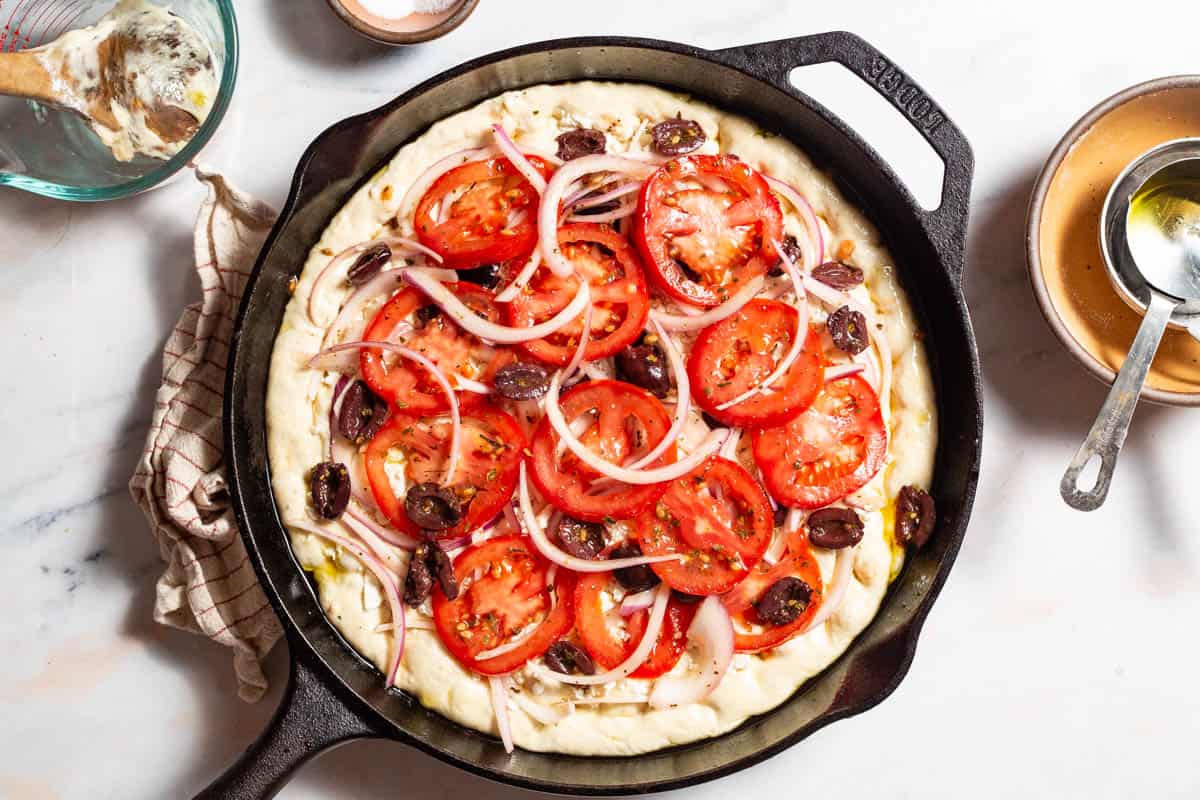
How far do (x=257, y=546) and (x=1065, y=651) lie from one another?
2635 mm

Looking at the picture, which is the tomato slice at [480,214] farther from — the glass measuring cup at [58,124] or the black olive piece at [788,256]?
the glass measuring cup at [58,124]

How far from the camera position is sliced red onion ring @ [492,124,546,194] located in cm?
292

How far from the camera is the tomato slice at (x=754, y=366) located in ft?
9.43

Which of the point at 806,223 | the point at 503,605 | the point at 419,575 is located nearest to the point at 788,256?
the point at 806,223

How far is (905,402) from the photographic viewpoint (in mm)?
3115

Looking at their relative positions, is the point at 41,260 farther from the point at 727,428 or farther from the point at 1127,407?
the point at 1127,407

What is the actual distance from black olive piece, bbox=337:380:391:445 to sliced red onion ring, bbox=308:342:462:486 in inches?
4.7

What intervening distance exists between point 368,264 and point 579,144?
709 millimetres

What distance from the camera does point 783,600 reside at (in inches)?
115

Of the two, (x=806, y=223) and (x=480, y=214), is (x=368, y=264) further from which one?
(x=806, y=223)

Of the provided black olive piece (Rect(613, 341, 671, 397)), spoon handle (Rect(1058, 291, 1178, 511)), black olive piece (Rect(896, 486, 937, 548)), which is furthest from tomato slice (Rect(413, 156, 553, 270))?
spoon handle (Rect(1058, 291, 1178, 511))

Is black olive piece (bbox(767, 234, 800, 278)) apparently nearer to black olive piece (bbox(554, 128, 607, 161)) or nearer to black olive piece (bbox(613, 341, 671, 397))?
black olive piece (bbox(613, 341, 671, 397))

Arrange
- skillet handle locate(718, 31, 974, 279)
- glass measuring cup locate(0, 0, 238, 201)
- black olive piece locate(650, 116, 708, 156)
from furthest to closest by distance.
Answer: glass measuring cup locate(0, 0, 238, 201), black olive piece locate(650, 116, 708, 156), skillet handle locate(718, 31, 974, 279)

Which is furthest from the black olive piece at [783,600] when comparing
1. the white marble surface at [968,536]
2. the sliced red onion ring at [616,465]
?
the white marble surface at [968,536]
